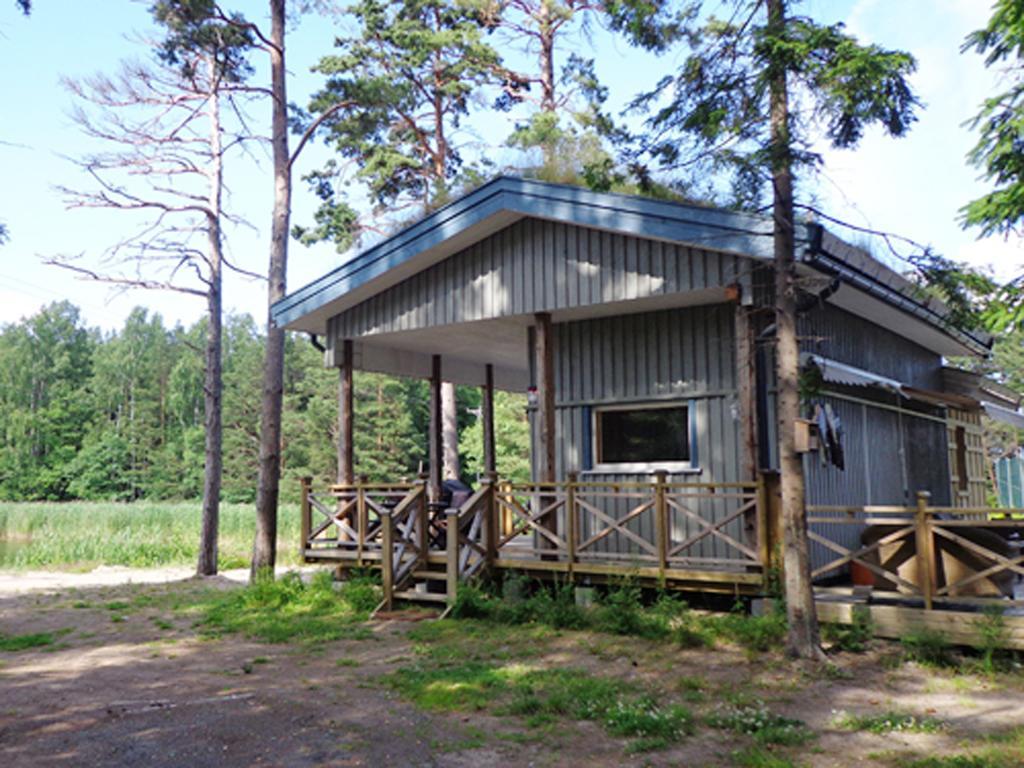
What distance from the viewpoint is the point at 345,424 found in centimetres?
1135

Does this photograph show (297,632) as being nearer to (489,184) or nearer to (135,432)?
(489,184)

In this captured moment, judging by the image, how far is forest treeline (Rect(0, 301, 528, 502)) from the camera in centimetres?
3847

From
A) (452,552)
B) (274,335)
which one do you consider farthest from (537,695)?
(274,335)

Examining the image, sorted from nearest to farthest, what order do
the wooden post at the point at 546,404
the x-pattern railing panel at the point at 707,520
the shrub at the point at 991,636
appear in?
the shrub at the point at 991,636 → the x-pattern railing panel at the point at 707,520 → the wooden post at the point at 546,404

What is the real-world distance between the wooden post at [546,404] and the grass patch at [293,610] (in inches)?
96.2

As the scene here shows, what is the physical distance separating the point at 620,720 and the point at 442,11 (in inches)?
780

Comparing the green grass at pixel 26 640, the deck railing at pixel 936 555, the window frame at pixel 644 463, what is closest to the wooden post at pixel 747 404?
the deck railing at pixel 936 555

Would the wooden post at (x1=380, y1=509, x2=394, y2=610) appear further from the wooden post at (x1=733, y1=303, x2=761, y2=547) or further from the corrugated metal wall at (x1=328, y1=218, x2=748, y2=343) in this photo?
the wooden post at (x1=733, y1=303, x2=761, y2=547)

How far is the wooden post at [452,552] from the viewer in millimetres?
9375

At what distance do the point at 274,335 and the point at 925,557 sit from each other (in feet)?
33.3

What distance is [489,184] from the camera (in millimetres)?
9672

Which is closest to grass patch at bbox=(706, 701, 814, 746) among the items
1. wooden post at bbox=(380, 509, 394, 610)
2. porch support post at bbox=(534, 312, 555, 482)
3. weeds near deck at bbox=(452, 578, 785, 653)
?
weeds near deck at bbox=(452, 578, 785, 653)

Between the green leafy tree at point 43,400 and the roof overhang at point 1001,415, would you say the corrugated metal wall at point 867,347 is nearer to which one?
the roof overhang at point 1001,415

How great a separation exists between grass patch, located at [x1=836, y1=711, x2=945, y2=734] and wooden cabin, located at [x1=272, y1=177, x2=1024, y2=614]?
7.50 ft
